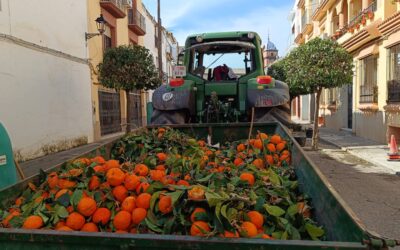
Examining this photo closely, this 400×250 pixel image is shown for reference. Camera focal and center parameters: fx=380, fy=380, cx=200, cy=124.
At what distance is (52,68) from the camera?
1230 centimetres

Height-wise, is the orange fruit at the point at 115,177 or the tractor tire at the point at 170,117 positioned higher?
the tractor tire at the point at 170,117

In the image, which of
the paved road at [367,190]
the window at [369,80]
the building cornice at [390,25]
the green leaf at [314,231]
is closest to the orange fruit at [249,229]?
the green leaf at [314,231]

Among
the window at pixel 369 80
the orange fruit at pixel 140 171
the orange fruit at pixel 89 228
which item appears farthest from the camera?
the window at pixel 369 80

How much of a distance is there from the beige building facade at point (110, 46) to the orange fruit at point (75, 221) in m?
11.2

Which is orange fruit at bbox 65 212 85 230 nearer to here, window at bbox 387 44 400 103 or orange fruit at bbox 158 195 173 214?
orange fruit at bbox 158 195 173 214

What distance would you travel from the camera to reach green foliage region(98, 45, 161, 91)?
1315 cm

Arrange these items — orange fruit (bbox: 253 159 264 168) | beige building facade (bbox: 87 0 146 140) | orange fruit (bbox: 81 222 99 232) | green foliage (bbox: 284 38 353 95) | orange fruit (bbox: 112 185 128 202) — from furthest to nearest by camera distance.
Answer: beige building facade (bbox: 87 0 146 140) < green foliage (bbox: 284 38 353 95) < orange fruit (bbox: 253 159 264 168) < orange fruit (bbox: 112 185 128 202) < orange fruit (bbox: 81 222 99 232)

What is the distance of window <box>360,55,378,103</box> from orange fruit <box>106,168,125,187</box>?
43.1ft

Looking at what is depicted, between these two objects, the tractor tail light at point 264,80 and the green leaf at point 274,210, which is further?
the tractor tail light at point 264,80

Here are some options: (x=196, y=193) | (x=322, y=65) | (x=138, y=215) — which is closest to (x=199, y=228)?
(x=196, y=193)

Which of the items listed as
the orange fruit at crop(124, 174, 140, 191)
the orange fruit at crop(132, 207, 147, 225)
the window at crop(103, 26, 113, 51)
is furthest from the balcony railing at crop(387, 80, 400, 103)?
the window at crop(103, 26, 113, 51)

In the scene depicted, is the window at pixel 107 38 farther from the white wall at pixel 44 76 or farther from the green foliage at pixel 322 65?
the green foliage at pixel 322 65

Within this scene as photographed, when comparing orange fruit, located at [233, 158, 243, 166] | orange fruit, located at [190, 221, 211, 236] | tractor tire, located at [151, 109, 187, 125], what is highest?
tractor tire, located at [151, 109, 187, 125]

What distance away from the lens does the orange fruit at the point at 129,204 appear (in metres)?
1.94
